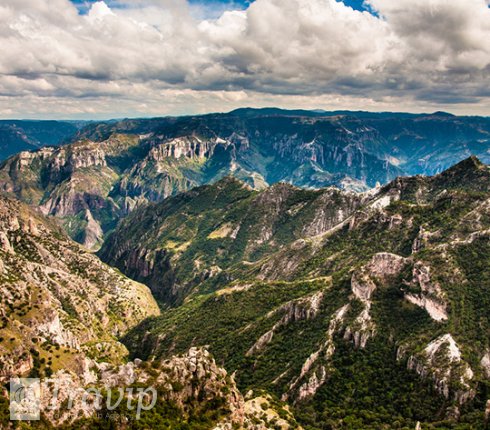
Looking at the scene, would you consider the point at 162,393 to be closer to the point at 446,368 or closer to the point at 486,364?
the point at 446,368

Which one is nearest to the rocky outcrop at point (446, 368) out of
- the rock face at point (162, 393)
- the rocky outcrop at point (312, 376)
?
the rocky outcrop at point (312, 376)

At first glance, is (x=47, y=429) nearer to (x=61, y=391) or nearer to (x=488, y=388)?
(x=61, y=391)

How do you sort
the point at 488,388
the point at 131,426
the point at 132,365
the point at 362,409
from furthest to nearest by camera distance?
the point at 362,409 → the point at 488,388 → the point at 132,365 → the point at 131,426

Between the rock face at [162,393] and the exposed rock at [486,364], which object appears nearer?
the rock face at [162,393]

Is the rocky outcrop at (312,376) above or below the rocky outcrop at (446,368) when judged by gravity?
below

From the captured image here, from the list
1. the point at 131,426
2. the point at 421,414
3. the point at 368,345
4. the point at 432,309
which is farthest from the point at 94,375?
the point at 432,309

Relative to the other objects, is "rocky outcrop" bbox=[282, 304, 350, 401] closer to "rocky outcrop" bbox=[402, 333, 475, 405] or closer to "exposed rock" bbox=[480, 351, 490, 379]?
"rocky outcrop" bbox=[402, 333, 475, 405]

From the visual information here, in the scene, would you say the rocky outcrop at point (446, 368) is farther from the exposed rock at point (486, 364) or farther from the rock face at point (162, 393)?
the rock face at point (162, 393)

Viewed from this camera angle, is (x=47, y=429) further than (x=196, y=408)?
No

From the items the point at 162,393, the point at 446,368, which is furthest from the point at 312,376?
the point at 162,393

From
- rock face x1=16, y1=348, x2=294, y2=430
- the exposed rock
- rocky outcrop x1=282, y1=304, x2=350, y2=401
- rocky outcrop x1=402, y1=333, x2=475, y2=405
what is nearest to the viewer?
rock face x1=16, y1=348, x2=294, y2=430

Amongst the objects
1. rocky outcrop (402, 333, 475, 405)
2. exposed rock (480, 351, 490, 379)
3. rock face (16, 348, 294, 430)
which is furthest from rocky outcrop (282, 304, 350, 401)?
exposed rock (480, 351, 490, 379)
